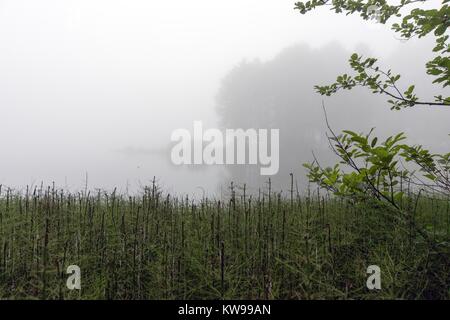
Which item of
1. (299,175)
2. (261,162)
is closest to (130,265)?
(261,162)

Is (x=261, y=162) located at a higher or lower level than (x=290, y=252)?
higher

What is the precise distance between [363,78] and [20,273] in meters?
4.68

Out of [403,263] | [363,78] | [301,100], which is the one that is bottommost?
[403,263]

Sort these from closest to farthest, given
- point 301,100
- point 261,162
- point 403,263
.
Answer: point 403,263
point 261,162
point 301,100

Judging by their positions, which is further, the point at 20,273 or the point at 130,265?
the point at 130,265

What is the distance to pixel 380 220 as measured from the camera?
4.38 meters

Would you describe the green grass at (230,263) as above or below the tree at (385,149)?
below

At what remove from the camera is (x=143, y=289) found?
130 inches

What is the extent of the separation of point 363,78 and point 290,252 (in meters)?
2.48

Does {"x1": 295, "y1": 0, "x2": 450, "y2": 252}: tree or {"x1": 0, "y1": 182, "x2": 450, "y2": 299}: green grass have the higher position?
{"x1": 295, "y1": 0, "x2": 450, "y2": 252}: tree
